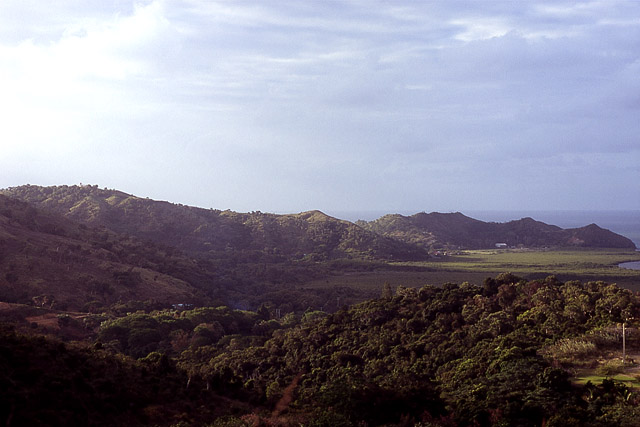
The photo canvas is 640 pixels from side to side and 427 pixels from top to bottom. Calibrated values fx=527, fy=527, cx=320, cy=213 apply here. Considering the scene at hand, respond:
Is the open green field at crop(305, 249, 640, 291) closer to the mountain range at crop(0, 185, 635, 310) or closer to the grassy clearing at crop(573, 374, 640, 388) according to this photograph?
the mountain range at crop(0, 185, 635, 310)

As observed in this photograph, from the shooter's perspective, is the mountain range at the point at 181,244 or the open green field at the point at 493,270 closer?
the mountain range at the point at 181,244

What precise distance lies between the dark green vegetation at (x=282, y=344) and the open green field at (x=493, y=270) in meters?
1.56

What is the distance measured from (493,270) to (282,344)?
2397 inches

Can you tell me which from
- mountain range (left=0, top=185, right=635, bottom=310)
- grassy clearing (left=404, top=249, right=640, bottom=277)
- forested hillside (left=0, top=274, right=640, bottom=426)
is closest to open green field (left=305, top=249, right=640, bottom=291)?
grassy clearing (left=404, top=249, right=640, bottom=277)

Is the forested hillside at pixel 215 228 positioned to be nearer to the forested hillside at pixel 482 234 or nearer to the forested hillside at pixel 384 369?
the forested hillside at pixel 482 234

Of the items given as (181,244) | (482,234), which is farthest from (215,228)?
(482,234)

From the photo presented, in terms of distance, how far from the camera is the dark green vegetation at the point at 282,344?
14.4 metres

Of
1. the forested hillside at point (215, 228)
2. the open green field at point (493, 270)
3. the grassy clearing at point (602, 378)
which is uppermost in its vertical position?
the forested hillside at point (215, 228)

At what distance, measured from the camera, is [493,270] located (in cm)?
8306

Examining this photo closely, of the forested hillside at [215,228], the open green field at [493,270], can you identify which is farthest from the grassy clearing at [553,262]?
the forested hillside at [215,228]

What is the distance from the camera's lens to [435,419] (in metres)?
14.3

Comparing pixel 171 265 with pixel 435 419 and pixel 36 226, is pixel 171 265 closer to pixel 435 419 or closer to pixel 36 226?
pixel 36 226

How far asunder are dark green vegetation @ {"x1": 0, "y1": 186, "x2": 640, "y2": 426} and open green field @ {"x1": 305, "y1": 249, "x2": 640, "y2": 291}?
156cm

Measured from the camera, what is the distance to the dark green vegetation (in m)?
14.4
